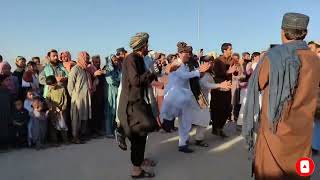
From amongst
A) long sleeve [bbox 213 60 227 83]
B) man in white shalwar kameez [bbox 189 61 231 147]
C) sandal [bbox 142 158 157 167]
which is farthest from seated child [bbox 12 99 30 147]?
long sleeve [bbox 213 60 227 83]

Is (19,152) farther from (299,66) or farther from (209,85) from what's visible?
(299,66)

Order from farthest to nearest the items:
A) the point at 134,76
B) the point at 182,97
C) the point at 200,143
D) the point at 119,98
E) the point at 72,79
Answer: the point at 72,79 < the point at 200,143 < the point at 182,97 < the point at 119,98 < the point at 134,76

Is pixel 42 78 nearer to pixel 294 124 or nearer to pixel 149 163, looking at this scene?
pixel 149 163

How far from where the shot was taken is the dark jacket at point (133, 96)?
19.5 feet

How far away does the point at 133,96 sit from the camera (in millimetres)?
6039

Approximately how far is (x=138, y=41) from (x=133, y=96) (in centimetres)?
72

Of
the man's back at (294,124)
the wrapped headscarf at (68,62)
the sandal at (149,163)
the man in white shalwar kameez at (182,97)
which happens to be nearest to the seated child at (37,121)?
the wrapped headscarf at (68,62)

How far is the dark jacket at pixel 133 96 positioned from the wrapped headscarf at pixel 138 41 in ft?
0.32

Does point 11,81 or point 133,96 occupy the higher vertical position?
point 133,96

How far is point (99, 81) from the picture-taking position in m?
9.97

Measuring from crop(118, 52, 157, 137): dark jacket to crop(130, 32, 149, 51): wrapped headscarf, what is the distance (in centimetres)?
10

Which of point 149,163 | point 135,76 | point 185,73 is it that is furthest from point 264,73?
point 185,73

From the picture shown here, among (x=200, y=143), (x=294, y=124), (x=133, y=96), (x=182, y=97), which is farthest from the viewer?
(x=200, y=143)

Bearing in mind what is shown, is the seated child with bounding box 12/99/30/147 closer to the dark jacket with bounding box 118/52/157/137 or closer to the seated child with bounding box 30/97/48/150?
the seated child with bounding box 30/97/48/150
